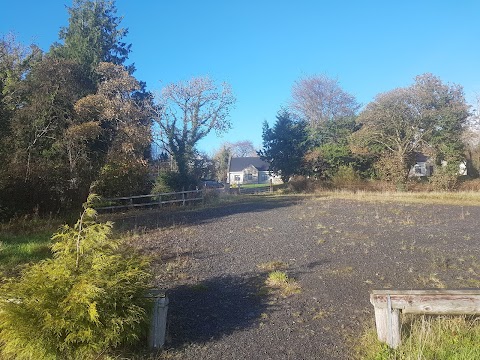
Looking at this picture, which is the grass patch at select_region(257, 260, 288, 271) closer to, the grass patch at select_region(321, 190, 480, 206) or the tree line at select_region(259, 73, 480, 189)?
the grass patch at select_region(321, 190, 480, 206)

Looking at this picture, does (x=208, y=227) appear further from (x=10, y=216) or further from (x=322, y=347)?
(x=322, y=347)

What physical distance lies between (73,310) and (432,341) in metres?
3.23

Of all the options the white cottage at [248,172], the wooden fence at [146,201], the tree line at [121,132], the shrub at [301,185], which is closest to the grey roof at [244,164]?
the white cottage at [248,172]

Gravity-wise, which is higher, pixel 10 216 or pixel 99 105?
pixel 99 105

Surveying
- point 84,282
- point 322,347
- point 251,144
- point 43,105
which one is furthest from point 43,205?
point 251,144

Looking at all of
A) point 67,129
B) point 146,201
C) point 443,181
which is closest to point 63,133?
point 67,129

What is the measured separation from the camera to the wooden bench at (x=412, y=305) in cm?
336

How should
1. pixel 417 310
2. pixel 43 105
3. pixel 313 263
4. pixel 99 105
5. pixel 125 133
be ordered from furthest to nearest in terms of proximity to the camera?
1. pixel 125 133
2. pixel 99 105
3. pixel 43 105
4. pixel 313 263
5. pixel 417 310

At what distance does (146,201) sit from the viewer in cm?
1903

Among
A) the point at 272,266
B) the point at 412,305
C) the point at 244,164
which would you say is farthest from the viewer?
the point at 244,164

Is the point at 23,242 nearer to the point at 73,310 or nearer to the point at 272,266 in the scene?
the point at 272,266

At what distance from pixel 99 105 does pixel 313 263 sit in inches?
532

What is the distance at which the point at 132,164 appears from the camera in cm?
1719

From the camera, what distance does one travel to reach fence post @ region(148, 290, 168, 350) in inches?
135
